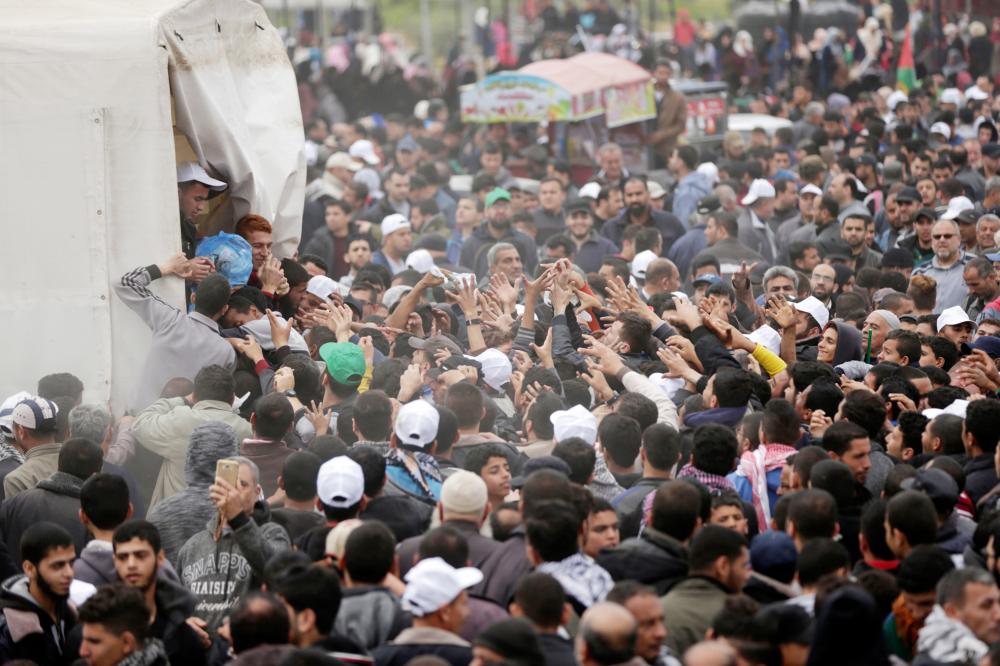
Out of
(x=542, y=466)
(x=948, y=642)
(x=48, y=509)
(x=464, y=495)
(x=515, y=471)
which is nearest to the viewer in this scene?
(x=948, y=642)

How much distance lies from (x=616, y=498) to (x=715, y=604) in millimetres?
1451

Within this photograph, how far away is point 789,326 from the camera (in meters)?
9.35

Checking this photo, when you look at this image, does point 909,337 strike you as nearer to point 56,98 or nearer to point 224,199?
point 224,199

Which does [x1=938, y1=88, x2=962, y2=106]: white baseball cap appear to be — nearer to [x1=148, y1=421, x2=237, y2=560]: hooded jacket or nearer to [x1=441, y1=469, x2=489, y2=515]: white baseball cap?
[x1=148, y1=421, x2=237, y2=560]: hooded jacket

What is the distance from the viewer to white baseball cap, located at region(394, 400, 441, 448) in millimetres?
6973

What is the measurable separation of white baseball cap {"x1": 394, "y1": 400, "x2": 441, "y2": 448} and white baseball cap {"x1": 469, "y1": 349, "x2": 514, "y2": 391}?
1717 mm

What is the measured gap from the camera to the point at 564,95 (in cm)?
1884

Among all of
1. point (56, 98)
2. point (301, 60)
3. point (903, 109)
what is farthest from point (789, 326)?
point (301, 60)

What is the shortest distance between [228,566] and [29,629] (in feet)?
2.72

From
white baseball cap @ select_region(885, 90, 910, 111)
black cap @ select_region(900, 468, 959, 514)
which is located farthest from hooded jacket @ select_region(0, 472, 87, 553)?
white baseball cap @ select_region(885, 90, 910, 111)

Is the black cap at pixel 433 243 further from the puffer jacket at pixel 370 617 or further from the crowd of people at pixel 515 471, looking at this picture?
the puffer jacket at pixel 370 617

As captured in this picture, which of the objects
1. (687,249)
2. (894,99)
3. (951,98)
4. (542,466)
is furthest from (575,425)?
(951,98)

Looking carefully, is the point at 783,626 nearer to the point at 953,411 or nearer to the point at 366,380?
the point at 953,411

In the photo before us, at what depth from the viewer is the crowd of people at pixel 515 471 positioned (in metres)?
5.27
